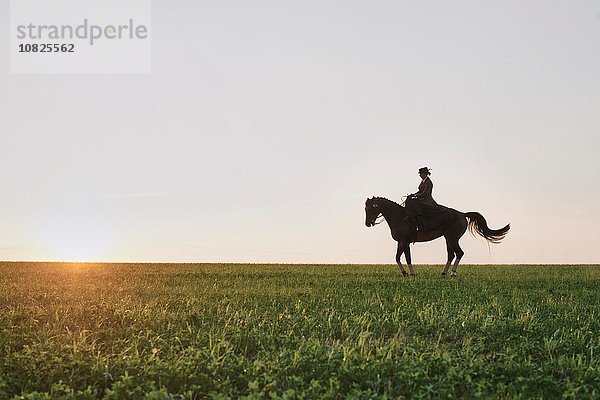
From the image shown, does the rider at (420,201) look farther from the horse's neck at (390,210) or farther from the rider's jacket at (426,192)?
the horse's neck at (390,210)

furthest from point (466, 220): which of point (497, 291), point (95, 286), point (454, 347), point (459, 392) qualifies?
point (459, 392)

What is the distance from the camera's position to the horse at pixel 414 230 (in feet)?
80.1

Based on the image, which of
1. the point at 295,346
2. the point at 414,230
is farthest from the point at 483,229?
the point at 295,346

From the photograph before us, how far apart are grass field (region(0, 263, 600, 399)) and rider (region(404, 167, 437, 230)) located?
8.95 m

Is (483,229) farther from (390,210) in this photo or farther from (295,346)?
(295,346)

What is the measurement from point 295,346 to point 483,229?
18370 millimetres

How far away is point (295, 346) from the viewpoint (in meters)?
9.09

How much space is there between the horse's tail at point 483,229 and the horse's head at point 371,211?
3.89m

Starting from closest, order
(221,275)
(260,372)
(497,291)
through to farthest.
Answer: (260,372)
(497,291)
(221,275)

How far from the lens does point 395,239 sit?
80.8 ft

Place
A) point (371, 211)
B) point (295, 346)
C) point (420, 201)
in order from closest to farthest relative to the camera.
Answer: point (295, 346), point (420, 201), point (371, 211)

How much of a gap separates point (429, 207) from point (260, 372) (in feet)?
57.7

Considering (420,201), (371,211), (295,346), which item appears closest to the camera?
(295,346)

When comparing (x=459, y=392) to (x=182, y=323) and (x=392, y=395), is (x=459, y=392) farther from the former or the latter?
(x=182, y=323)
